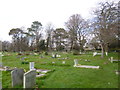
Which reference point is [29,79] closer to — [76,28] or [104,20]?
[104,20]

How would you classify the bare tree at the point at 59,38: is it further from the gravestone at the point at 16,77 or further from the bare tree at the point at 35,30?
the gravestone at the point at 16,77

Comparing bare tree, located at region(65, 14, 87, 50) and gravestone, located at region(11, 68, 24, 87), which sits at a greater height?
bare tree, located at region(65, 14, 87, 50)

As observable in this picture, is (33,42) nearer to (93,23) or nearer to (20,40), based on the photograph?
(20,40)

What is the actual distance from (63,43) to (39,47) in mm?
12258

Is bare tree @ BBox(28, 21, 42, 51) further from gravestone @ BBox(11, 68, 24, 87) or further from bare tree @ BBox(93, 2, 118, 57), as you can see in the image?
gravestone @ BBox(11, 68, 24, 87)

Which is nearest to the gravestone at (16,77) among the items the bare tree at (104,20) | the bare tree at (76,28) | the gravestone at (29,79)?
the gravestone at (29,79)

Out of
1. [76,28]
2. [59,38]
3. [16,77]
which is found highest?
[76,28]

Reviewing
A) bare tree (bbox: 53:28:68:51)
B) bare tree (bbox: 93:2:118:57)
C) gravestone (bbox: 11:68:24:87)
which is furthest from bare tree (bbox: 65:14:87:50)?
gravestone (bbox: 11:68:24:87)

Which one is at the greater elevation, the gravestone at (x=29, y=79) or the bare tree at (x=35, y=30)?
the bare tree at (x=35, y=30)

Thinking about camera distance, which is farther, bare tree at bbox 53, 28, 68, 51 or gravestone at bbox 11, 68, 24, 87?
bare tree at bbox 53, 28, 68, 51

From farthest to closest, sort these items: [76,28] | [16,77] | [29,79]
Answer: [76,28] < [16,77] < [29,79]

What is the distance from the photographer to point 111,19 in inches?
812

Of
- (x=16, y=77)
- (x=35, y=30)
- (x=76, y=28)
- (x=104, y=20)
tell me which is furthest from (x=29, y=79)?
(x=35, y=30)

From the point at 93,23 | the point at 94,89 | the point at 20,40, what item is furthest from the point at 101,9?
the point at 20,40
